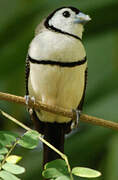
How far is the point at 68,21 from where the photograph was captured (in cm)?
298

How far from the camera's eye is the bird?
2.75 meters

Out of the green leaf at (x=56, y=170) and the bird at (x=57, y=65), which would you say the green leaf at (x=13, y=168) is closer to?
the green leaf at (x=56, y=170)

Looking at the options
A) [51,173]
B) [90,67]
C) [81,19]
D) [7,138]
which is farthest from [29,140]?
[90,67]

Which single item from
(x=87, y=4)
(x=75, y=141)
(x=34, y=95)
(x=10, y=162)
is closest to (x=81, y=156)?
(x=75, y=141)

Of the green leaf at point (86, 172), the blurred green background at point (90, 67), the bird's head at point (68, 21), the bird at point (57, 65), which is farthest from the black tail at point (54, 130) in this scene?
the green leaf at point (86, 172)

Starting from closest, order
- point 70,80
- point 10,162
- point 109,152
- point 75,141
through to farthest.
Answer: point 10,162 < point 70,80 < point 109,152 < point 75,141

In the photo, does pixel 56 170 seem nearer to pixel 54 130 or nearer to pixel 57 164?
pixel 57 164

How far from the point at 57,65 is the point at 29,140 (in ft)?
2.82

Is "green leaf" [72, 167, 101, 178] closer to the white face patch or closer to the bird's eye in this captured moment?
the white face patch

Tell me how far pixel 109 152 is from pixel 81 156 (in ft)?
1.11

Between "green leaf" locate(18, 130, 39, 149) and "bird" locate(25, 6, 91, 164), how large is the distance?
27.4 inches

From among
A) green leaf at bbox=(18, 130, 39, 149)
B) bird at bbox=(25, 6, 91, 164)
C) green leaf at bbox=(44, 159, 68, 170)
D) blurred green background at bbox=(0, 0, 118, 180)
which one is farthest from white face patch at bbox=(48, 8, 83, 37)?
green leaf at bbox=(44, 159, 68, 170)

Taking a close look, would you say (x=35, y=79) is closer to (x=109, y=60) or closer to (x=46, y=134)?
(x=46, y=134)

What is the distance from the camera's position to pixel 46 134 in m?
3.23
